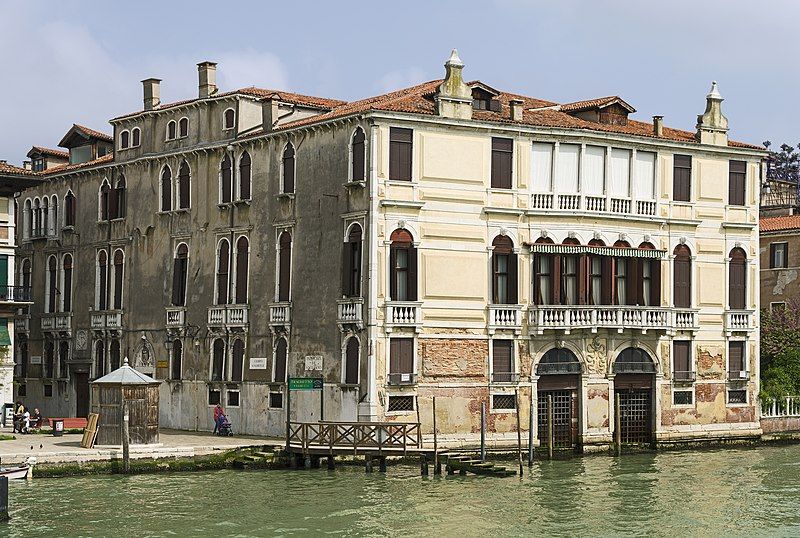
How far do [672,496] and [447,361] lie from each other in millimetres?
8970

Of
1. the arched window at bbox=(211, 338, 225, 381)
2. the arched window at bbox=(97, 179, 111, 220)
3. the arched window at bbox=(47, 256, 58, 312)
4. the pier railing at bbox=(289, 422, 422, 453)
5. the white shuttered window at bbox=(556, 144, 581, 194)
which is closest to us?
the pier railing at bbox=(289, 422, 422, 453)

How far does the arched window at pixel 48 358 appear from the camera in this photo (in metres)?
55.2

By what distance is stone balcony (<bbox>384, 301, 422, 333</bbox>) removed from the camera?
42281mm

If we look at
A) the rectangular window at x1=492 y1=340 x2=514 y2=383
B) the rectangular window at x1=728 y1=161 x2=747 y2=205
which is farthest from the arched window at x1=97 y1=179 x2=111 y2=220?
the rectangular window at x1=728 y1=161 x2=747 y2=205

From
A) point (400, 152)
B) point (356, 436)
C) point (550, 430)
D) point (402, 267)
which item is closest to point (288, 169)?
point (400, 152)

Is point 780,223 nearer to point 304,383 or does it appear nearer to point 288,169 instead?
point 288,169

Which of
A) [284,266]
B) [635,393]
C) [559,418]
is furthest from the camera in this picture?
[635,393]

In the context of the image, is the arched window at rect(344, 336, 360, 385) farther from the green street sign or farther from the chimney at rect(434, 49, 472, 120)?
the chimney at rect(434, 49, 472, 120)

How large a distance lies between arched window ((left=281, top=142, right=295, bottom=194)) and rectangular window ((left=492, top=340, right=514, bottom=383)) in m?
7.33

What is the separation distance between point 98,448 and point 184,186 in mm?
12487

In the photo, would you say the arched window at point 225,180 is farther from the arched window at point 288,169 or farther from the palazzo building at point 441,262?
the arched window at point 288,169

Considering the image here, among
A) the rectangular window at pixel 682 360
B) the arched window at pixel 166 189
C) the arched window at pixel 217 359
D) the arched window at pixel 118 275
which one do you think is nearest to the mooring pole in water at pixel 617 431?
the rectangular window at pixel 682 360

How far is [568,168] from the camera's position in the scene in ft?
149

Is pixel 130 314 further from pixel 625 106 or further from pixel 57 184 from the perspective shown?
pixel 625 106
